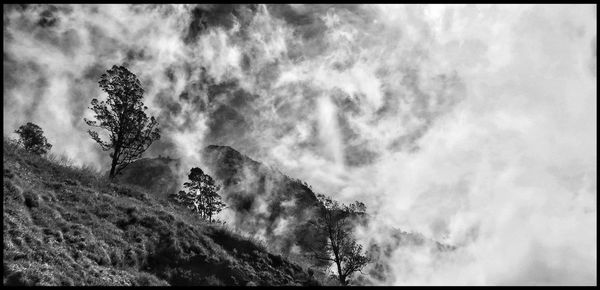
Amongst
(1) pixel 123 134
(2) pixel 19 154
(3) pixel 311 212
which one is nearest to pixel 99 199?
(2) pixel 19 154

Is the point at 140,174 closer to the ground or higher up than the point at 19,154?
higher up

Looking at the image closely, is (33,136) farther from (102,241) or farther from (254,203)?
(254,203)

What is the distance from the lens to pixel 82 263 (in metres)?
13.9

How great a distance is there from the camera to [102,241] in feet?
53.8

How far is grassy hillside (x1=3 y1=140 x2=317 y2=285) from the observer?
13023mm

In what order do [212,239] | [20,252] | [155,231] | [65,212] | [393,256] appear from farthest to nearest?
[393,256]
[212,239]
[155,231]
[65,212]
[20,252]

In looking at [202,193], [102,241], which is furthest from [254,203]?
[102,241]

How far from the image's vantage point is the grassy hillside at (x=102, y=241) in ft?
42.7

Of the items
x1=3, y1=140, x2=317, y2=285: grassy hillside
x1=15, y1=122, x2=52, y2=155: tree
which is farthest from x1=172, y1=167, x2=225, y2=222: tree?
x1=3, y1=140, x2=317, y2=285: grassy hillside

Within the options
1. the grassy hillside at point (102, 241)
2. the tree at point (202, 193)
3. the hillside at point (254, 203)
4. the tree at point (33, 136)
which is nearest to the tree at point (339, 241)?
the grassy hillside at point (102, 241)

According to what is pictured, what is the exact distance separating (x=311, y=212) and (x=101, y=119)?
156657 millimetres

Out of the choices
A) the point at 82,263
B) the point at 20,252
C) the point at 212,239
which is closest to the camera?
the point at 20,252

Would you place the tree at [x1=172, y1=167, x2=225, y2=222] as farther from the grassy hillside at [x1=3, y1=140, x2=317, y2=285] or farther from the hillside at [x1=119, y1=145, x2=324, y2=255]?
the hillside at [x1=119, y1=145, x2=324, y2=255]

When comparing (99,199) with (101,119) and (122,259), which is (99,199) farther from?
(101,119)
